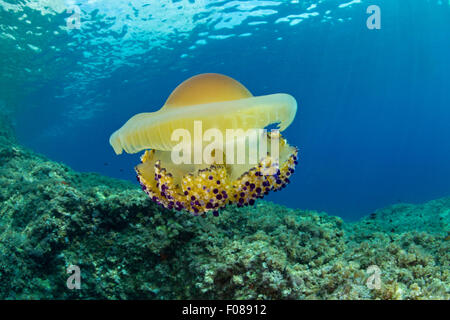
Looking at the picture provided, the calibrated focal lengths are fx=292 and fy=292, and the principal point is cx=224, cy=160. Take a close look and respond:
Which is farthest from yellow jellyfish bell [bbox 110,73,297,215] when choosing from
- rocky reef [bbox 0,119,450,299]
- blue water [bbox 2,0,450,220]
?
blue water [bbox 2,0,450,220]

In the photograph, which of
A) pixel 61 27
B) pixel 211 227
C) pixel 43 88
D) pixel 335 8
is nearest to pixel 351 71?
pixel 335 8

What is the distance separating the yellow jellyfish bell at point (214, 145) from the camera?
1.85 m

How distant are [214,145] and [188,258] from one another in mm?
1787

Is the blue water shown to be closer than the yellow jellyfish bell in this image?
No

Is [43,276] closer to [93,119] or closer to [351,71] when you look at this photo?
[351,71]

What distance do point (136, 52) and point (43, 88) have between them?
1488 cm

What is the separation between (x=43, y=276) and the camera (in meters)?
3.56

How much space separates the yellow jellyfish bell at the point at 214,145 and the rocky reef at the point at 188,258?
1.17 metres

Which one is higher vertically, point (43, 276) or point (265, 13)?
point (265, 13)

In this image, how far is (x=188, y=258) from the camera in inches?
136

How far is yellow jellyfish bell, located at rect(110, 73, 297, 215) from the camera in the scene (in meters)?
1.85

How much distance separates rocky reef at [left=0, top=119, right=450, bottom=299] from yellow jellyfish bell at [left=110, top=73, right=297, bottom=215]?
1.17 m

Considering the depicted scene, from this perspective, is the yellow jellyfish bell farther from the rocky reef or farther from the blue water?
the blue water

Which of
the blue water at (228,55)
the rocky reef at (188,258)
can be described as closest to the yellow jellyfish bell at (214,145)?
the rocky reef at (188,258)
